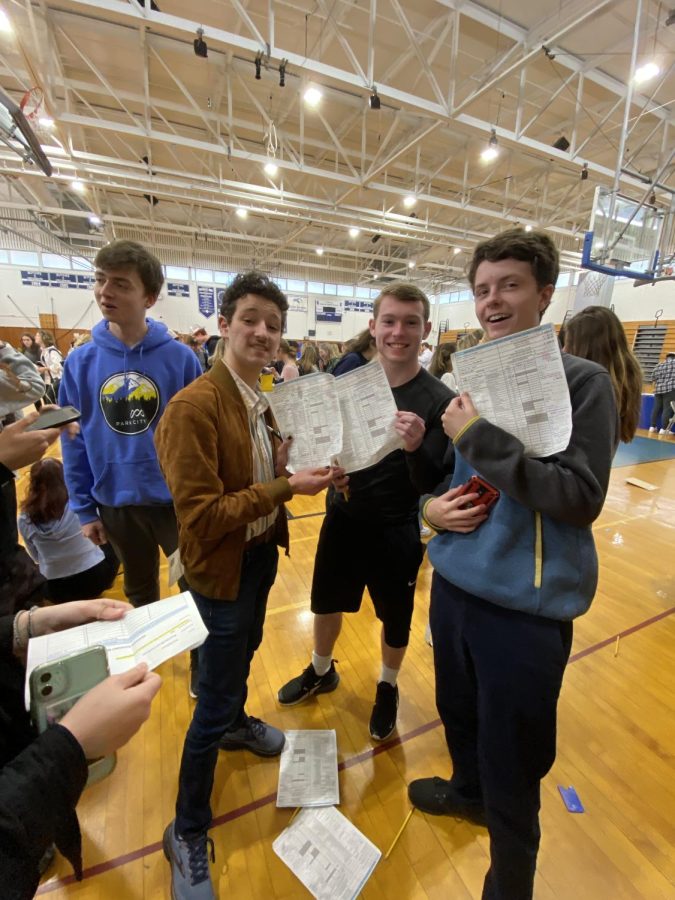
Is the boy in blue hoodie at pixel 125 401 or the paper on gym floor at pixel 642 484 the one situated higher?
the boy in blue hoodie at pixel 125 401

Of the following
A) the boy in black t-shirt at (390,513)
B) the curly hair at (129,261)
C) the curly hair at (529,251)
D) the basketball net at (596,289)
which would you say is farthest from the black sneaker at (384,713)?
the basketball net at (596,289)

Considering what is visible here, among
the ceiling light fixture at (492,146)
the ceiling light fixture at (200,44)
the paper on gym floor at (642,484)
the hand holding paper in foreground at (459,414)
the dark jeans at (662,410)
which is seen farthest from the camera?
the dark jeans at (662,410)

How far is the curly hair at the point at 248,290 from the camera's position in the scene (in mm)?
1156

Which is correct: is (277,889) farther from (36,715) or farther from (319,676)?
(36,715)

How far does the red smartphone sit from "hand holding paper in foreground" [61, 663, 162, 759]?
2.52 feet

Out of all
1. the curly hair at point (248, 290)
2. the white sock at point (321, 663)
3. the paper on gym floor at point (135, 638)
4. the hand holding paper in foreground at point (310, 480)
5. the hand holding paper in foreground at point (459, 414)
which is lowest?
the white sock at point (321, 663)

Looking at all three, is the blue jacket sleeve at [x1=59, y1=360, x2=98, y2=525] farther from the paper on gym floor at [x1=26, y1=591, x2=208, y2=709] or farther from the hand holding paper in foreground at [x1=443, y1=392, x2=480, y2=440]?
the hand holding paper in foreground at [x1=443, y1=392, x2=480, y2=440]

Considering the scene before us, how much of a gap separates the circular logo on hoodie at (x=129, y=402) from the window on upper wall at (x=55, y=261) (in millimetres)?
15582

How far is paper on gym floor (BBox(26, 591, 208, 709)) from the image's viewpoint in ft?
2.26

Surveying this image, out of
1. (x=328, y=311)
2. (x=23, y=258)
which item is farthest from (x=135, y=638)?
(x=328, y=311)

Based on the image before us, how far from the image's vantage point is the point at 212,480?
1.04 meters

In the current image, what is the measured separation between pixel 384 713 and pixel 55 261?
17.0 m

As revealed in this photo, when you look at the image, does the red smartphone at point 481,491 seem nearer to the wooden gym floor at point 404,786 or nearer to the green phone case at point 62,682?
the green phone case at point 62,682

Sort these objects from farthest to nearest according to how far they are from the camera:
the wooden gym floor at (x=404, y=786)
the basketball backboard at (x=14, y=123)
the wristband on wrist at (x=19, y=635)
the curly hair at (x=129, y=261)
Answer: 1. the basketball backboard at (x=14, y=123)
2. the curly hair at (x=129, y=261)
3. the wooden gym floor at (x=404, y=786)
4. the wristband on wrist at (x=19, y=635)
